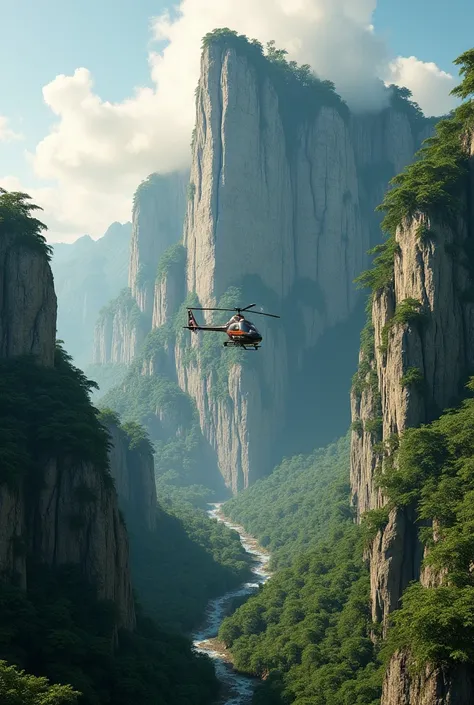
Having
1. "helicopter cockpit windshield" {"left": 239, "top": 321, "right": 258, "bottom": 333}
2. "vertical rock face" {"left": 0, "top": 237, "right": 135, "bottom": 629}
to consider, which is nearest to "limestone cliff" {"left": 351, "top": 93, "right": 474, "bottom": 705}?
"vertical rock face" {"left": 0, "top": 237, "right": 135, "bottom": 629}

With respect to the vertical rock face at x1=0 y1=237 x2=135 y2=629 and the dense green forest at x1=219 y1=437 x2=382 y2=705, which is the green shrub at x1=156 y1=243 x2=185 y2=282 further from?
the vertical rock face at x1=0 y1=237 x2=135 y2=629

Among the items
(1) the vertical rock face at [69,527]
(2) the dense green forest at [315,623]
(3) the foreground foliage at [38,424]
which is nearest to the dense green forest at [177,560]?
(2) the dense green forest at [315,623]

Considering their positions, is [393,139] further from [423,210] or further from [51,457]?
[51,457]

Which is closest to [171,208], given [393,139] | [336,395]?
[393,139]

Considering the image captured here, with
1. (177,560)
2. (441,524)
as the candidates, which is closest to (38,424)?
(441,524)

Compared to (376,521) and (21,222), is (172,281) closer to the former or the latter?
Result: (21,222)

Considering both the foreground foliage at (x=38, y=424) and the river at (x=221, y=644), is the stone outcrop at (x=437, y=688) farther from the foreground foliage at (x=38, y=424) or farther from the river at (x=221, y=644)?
the foreground foliage at (x=38, y=424)

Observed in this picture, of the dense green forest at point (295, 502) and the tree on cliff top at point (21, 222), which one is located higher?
the tree on cliff top at point (21, 222)

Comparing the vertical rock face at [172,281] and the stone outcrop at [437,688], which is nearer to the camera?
the stone outcrop at [437,688]
